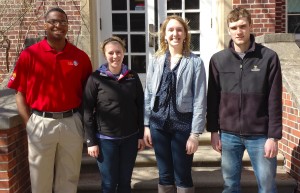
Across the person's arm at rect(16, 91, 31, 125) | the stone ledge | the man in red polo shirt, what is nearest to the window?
the man in red polo shirt

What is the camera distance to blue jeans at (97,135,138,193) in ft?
10.6

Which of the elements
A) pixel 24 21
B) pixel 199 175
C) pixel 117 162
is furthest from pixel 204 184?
pixel 24 21

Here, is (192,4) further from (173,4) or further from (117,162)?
(117,162)

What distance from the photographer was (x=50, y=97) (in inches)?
126

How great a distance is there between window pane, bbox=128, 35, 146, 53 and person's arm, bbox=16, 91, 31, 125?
3.84m

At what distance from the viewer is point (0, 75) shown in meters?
6.86

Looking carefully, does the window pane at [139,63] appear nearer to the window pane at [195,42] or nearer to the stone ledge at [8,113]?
the window pane at [195,42]

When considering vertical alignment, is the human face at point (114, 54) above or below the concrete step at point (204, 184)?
above

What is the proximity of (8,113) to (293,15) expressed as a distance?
5671 mm

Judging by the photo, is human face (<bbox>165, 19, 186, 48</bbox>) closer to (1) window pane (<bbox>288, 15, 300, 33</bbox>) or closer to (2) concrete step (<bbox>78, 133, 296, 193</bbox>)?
(2) concrete step (<bbox>78, 133, 296, 193</bbox>)

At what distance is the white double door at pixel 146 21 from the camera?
22.3 feet

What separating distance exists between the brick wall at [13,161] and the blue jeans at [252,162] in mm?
1837

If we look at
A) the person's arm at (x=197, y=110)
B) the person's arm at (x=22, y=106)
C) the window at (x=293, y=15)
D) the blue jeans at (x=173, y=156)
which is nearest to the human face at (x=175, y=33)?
the person's arm at (x=197, y=110)

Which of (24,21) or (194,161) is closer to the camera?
(194,161)
